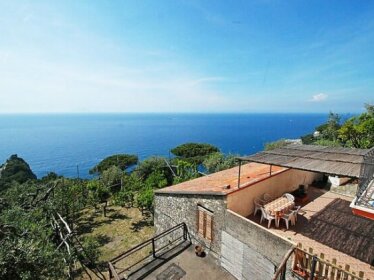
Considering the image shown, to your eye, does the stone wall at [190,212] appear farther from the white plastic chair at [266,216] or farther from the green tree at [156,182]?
the green tree at [156,182]

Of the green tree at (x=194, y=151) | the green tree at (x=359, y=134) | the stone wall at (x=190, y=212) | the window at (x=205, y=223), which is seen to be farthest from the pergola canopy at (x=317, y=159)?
the green tree at (x=194, y=151)

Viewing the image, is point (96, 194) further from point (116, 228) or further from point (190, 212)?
point (190, 212)

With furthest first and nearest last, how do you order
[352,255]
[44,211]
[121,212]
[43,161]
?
[43,161] → [121,212] → [44,211] → [352,255]

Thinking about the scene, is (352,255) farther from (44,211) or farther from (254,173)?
(44,211)

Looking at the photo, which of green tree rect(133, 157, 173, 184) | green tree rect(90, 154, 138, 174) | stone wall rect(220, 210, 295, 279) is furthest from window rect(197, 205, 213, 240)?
green tree rect(90, 154, 138, 174)

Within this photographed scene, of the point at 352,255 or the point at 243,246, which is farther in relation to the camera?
the point at 243,246

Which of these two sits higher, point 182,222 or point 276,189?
point 276,189

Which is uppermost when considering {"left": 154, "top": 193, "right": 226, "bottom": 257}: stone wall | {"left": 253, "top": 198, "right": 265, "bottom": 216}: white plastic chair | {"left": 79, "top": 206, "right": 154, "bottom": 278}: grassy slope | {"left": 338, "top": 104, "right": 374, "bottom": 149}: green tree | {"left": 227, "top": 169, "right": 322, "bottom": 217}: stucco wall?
{"left": 338, "top": 104, "right": 374, "bottom": 149}: green tree

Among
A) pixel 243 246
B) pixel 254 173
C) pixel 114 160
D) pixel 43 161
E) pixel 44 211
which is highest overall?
pixel 254 173

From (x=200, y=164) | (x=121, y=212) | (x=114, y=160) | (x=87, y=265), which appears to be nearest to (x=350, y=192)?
(x=87, y=265)

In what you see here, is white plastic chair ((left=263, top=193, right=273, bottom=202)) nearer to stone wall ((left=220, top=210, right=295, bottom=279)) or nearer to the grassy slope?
stone wall ((left=220, top=210, right=295, bottom=279))
